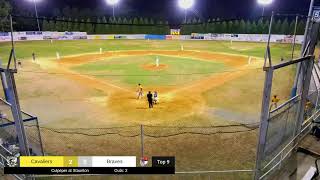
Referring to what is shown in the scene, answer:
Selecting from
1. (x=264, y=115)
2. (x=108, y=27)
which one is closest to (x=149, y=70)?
(x=264, y=115)

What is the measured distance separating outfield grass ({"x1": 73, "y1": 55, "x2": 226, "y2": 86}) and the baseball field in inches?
4.9

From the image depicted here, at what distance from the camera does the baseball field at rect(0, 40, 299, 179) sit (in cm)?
1421

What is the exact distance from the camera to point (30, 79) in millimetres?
31109

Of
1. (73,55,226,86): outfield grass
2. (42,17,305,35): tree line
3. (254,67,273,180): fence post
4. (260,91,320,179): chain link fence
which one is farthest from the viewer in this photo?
(42,17,305,35): tree line

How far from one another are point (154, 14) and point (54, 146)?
112m

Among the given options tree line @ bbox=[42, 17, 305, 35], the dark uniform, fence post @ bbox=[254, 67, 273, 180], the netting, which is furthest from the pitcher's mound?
tree line @ bbox=[42, 17, 305, 35]

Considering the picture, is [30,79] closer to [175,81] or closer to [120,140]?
[175,81]

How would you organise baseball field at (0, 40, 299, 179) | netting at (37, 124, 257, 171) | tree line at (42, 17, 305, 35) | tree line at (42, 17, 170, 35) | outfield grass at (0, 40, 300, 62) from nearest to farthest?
netting at (37, 124, 257, 171)
baseball field at (0, 40, 299, 179)
outfield grass at (0, 40, 300, 62)
tree line at (42, 17, 305, 35)
tree line at (42, 17, 170, 35)

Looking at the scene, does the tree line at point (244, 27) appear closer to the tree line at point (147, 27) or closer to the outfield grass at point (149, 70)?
the tree line at point (147, 27)

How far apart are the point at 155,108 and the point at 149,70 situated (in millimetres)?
15129

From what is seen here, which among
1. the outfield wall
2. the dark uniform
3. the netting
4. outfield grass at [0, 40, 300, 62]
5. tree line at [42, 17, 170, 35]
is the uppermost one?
tree line at [42, 17, 170, 35]

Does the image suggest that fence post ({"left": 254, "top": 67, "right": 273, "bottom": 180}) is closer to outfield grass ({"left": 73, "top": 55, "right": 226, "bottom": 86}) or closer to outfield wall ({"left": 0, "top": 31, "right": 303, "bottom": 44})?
outfield grass ({"left": 73, "top": 55, "right": 226, "bottom": 86})

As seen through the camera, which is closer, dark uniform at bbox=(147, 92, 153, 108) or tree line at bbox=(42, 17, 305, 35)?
dark uniform at bbox=(147, 92, 153, 108)

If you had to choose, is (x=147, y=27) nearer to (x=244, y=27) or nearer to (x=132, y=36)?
(x=132, y=36)
